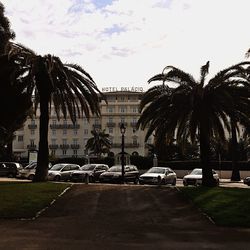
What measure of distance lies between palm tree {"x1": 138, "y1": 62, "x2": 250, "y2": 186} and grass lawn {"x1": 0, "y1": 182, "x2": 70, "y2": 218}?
253 inches

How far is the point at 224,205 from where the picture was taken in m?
17.6

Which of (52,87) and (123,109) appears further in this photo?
(123,109)

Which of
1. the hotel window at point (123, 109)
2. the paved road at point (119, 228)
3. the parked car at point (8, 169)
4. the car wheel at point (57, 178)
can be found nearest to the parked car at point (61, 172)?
the car wheel at point (57, 178)

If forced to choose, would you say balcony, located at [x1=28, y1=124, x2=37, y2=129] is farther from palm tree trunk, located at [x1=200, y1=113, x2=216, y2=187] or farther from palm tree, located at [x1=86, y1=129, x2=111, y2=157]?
palm tree trunk, located at [x1=200, y1=113, x2=216, y2=187]

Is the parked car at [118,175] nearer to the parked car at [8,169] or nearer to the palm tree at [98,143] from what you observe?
the parked car at [8,169]

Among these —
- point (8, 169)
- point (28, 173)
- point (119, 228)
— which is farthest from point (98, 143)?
point (119, 228)

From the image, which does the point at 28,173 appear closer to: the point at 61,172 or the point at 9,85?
the point at 61,172

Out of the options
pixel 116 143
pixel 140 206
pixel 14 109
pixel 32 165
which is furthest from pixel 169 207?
pixel 116 143

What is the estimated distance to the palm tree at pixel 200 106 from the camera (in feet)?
78.6

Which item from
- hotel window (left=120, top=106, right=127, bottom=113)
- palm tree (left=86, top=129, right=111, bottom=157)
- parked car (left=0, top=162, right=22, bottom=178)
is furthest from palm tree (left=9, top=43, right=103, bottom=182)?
hotel window (left=120, top=106, right=127, bottom=113)

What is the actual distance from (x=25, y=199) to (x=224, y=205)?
7514mm

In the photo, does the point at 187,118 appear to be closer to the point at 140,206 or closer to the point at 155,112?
the point at 155,112

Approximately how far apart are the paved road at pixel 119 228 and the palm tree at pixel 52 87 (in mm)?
7247

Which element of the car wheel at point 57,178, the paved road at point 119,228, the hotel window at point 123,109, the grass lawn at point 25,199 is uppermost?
the hotel window at point 123,109
